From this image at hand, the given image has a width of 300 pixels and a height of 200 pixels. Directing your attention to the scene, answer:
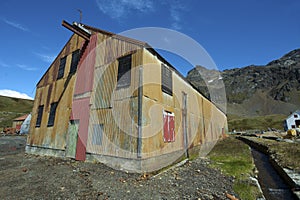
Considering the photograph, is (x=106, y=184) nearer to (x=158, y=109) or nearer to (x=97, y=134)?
(x=97, y=134)

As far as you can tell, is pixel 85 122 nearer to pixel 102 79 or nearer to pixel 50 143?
pixel 102 79

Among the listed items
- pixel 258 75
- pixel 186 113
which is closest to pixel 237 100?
pixel 258 75

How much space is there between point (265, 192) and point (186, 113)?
289 inches

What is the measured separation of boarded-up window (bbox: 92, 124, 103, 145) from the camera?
952cm

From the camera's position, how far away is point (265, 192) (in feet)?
23.4

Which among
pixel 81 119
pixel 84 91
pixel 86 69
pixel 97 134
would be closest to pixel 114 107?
pixel 97 134

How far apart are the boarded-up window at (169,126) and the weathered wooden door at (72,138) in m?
6.24

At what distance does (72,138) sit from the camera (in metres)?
11.3

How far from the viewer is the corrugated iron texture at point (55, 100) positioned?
1233 centimetres

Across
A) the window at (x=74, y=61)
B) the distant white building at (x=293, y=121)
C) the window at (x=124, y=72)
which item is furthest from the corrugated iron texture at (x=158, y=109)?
the distant white building at (x=293, y=121)

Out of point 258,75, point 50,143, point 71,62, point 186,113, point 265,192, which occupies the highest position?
point 258,75

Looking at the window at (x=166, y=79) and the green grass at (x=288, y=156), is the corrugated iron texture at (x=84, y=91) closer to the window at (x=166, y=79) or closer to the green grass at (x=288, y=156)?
the window at (x=166, y=79)

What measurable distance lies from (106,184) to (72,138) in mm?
6350

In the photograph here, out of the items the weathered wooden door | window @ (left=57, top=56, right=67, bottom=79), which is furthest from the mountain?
the weathered wooden door
